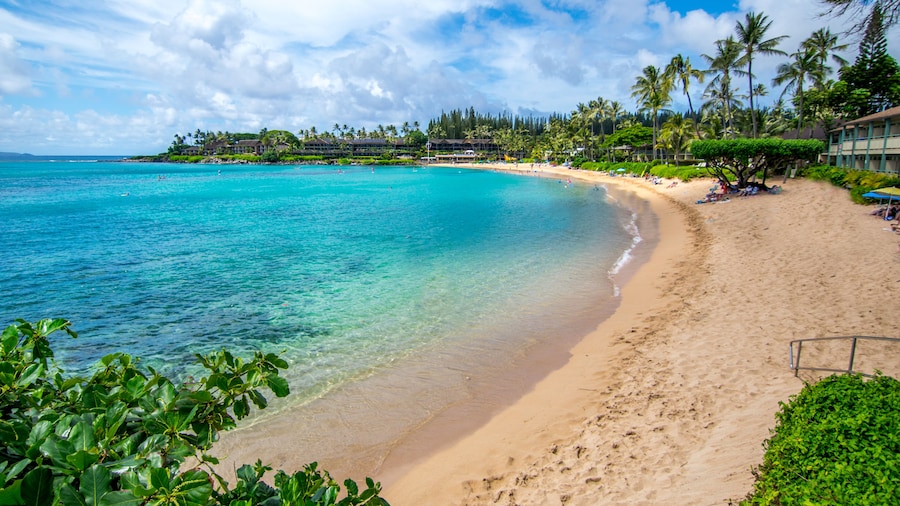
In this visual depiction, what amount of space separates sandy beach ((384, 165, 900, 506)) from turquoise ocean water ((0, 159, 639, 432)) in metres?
2.56

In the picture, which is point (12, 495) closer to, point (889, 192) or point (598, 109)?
point (889, 192)

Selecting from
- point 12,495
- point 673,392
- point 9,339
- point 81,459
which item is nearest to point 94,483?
point 81,459

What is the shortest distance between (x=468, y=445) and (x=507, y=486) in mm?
1581

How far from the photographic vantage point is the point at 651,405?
9.17 m

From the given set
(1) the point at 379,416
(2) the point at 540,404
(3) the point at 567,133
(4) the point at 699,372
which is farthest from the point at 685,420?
(3) the point at 567,133

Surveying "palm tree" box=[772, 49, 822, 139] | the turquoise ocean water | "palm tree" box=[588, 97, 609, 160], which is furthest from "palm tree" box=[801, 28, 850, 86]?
"palm tree" box=[588, 97, 609, 160]

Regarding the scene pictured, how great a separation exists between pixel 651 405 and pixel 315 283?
50.8 feet

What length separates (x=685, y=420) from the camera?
331 inches

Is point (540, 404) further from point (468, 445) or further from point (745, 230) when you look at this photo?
point (745, 230)

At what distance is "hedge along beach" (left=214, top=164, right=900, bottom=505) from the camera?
718 centimetres

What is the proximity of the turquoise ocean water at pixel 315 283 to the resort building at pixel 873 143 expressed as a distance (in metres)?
19.4

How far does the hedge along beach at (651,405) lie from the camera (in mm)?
7180

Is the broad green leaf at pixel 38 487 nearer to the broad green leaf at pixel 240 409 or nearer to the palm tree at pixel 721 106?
the broad green leaf at pixel 240 409

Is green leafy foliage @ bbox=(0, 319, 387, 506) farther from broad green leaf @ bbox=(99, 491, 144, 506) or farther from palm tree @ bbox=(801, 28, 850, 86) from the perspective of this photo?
palm tree @ bbox=(801, 28, 850, 86)
